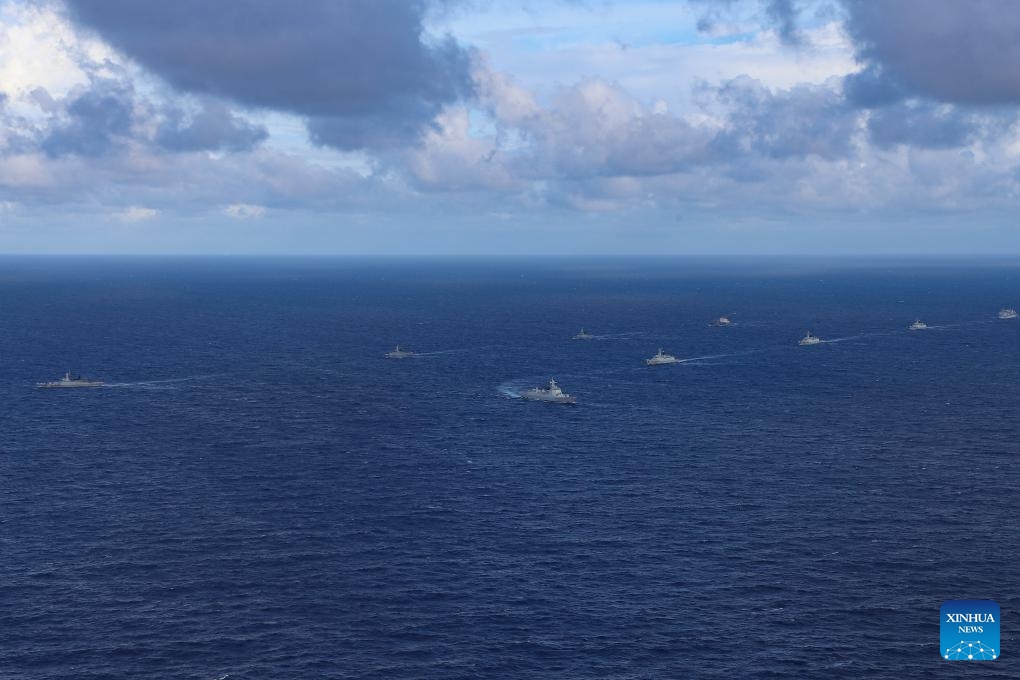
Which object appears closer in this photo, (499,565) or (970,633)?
Answer: (970,633)

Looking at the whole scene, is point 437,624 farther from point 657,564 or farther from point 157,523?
point 157,523

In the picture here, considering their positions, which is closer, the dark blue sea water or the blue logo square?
the blue logo square

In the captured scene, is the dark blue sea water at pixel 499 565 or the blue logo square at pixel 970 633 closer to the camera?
the blue logo square at pixel 970 633

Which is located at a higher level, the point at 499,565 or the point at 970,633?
the point at 970,633

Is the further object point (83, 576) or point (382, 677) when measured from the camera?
point (83, 576)

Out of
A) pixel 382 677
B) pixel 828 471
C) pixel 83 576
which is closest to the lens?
pixel 382 677

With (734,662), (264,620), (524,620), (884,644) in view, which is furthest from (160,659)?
(884,644)

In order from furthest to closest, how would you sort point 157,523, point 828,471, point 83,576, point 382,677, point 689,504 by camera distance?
point 828,471 < point 689,504 < point 157,523 < point 83,576 < point 382,677
